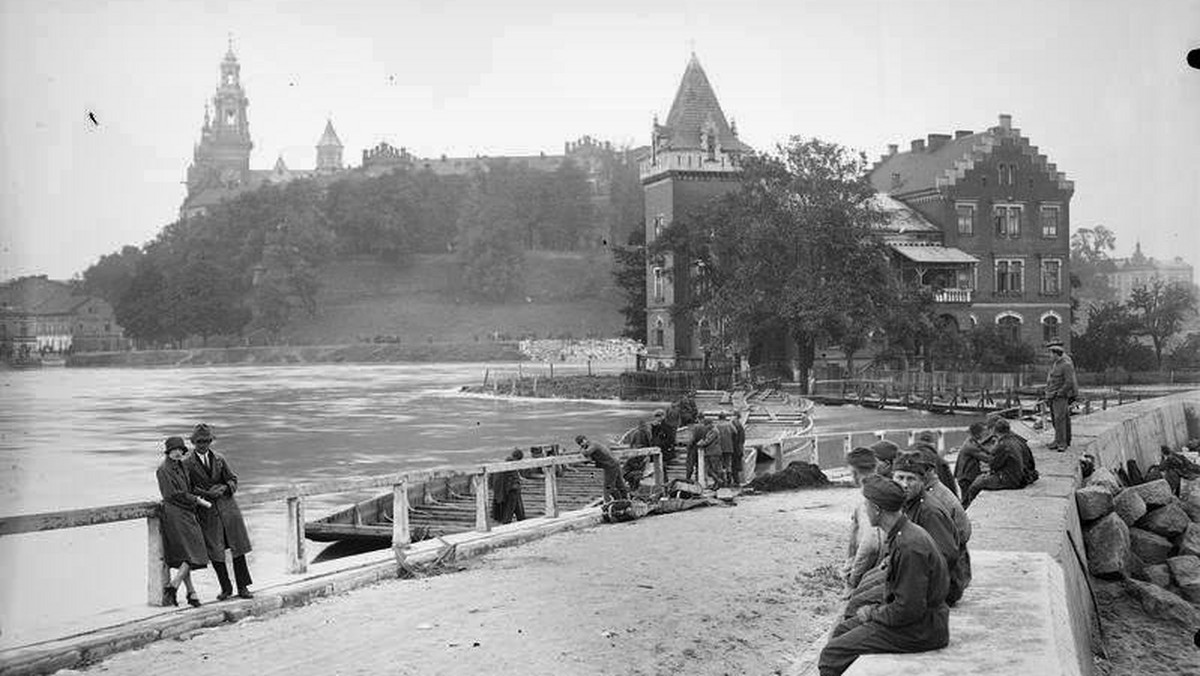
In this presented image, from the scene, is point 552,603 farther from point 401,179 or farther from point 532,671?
point 401,179

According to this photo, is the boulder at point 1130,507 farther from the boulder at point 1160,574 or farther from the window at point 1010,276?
the window at point 1010,276

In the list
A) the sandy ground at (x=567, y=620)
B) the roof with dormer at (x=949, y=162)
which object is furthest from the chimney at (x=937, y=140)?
the sandy ground at (x=567, y=620)

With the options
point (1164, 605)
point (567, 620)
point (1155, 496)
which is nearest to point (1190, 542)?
point (1155, 496)

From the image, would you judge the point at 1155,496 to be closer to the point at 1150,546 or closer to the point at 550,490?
the point at 1150,546

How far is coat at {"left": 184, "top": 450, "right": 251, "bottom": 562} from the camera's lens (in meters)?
10.7

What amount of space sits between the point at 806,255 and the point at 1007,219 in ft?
59.5

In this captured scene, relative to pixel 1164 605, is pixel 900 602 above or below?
above

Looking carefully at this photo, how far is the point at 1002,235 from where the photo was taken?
225 feet

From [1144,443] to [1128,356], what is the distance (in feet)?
124

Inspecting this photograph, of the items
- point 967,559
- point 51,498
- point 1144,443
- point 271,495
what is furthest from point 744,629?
point 51,498

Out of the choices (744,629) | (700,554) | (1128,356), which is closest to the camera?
(744,629)

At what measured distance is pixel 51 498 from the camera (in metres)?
28.7

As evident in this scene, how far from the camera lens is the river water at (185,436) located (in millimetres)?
18578

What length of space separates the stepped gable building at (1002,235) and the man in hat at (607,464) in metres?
50.3
